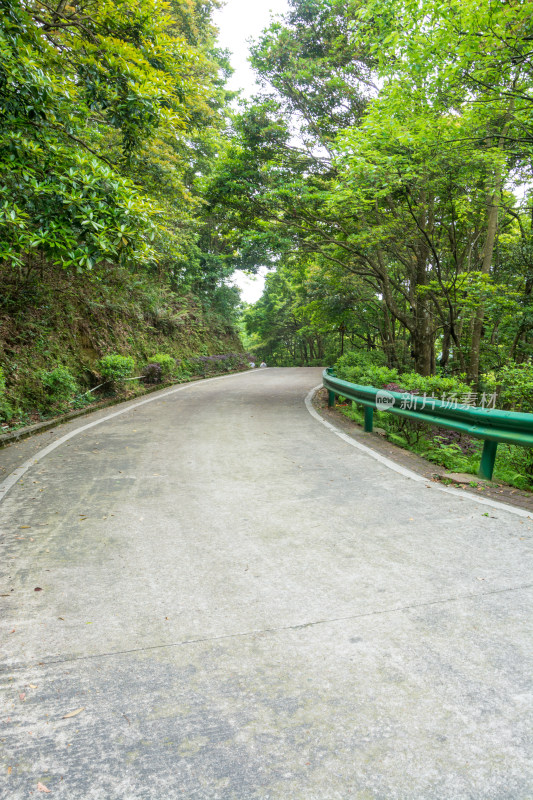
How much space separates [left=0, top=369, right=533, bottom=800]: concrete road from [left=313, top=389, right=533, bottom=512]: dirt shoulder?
423mm

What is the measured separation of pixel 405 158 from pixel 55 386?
8409mm

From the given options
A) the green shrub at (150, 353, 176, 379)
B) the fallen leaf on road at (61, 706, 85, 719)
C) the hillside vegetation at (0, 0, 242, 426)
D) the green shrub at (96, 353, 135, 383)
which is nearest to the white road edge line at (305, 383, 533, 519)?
the fallen leaf on road at (61, 706, 85, 719)

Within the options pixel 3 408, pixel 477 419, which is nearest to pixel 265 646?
pixel 477 419

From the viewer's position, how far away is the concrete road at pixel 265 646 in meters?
1.60

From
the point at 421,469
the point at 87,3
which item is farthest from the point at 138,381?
the point at 421,469

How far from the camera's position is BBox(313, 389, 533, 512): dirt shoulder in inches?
169

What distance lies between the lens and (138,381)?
14641 millimetres

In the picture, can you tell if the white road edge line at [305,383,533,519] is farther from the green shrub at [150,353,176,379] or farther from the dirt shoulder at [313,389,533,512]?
the green shrub at [150,353,176,379]

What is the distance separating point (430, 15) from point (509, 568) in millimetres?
8692

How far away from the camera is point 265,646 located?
2.25m

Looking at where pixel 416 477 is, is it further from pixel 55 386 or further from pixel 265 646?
pixel 55 386

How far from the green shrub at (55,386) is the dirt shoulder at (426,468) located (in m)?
5.76

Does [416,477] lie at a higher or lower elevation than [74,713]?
higher

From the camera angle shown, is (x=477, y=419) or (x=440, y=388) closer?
(x=477, y=419)
